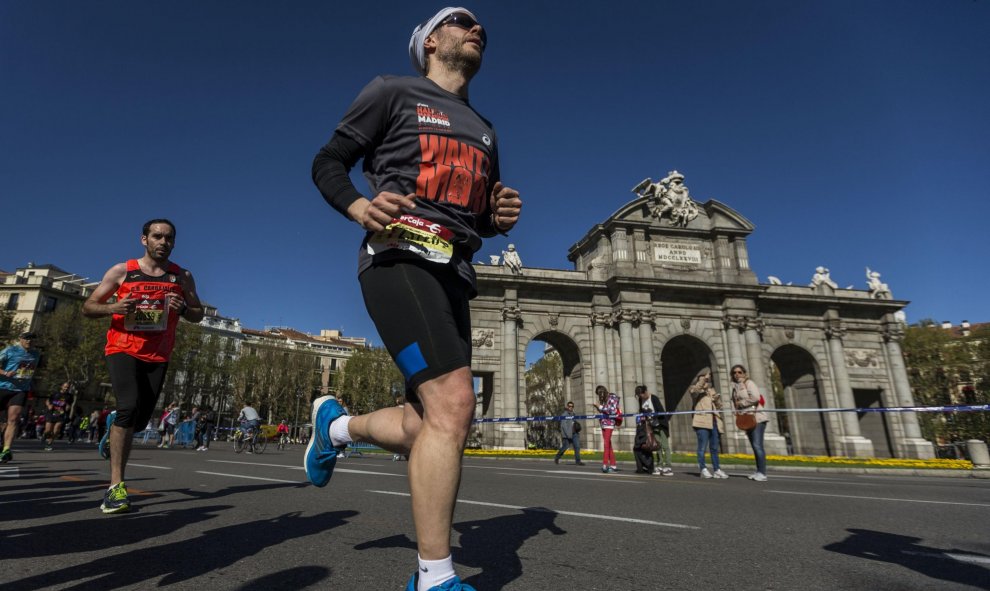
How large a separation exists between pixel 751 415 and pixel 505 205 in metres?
9.13

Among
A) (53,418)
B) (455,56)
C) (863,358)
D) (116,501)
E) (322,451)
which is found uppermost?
(863,358)

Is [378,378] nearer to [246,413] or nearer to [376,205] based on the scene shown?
[246,413]

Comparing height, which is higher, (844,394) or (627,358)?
(627,358)

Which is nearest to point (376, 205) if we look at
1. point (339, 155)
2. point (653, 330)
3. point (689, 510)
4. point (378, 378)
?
point (339, 155)

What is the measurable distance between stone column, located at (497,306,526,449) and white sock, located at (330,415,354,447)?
2171 centimetres

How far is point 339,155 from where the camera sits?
6.79 feet

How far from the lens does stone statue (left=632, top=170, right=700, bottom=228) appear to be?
27906mm

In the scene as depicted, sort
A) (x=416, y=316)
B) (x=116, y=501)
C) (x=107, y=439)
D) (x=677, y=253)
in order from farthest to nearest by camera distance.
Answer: (x=677, y=253) < (x=107, y=439) < (x=116, y=501) < (x=416, y=316)

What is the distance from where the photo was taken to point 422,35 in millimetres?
2451

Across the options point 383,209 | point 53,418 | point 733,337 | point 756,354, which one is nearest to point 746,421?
point 383,209

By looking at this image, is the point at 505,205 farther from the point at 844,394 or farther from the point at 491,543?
the point at 844,394

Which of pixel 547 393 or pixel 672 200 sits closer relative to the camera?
pixel 672 200

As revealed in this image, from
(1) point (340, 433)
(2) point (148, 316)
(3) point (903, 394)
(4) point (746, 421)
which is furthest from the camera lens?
(3) point (903, 394)

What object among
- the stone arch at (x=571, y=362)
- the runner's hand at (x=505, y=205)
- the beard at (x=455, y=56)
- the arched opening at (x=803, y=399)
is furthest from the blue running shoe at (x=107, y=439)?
the arched opening at (x=803, y=399)
